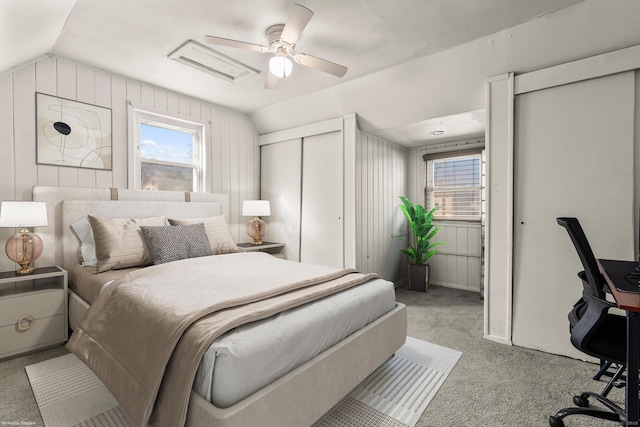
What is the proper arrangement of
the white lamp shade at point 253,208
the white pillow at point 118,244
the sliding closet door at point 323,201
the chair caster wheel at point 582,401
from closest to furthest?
the chair caster wheel at point 582,401 < the white pillow at point 118,244 < the sliding closet door at point 323,201 < the white lamp shade at point 253,208

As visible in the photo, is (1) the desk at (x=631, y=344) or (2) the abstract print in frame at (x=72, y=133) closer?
(1) the desk at (x=631, y=344)

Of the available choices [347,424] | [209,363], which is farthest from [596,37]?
[209,363]

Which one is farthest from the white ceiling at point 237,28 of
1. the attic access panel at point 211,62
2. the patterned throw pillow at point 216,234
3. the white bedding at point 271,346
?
the white bedding at point 271,346

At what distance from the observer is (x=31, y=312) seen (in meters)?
2.39

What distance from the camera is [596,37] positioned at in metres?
2.21

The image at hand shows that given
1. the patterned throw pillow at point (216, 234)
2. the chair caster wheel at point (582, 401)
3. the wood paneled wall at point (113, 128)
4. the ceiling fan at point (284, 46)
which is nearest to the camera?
the chair caster wheel at point (582, 401)

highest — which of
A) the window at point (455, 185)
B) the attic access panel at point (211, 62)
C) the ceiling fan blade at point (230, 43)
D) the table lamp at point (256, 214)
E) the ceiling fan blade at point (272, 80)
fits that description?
the attic access panel at point (211, 62)

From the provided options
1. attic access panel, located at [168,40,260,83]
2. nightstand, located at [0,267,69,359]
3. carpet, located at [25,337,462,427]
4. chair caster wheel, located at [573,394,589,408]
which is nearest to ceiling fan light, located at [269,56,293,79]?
attic access panel, located at [168,40,260,83]

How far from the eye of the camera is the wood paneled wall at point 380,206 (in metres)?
3.91

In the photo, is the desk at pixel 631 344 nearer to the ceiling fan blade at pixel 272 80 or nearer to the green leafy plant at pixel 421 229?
the ceiling fan blade at pixel 272 80

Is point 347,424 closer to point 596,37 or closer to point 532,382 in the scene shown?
point 532,382

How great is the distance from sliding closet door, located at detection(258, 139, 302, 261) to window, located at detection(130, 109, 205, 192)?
3.19 ft

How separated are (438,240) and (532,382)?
2746 mm

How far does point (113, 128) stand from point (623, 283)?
4.27 meters
